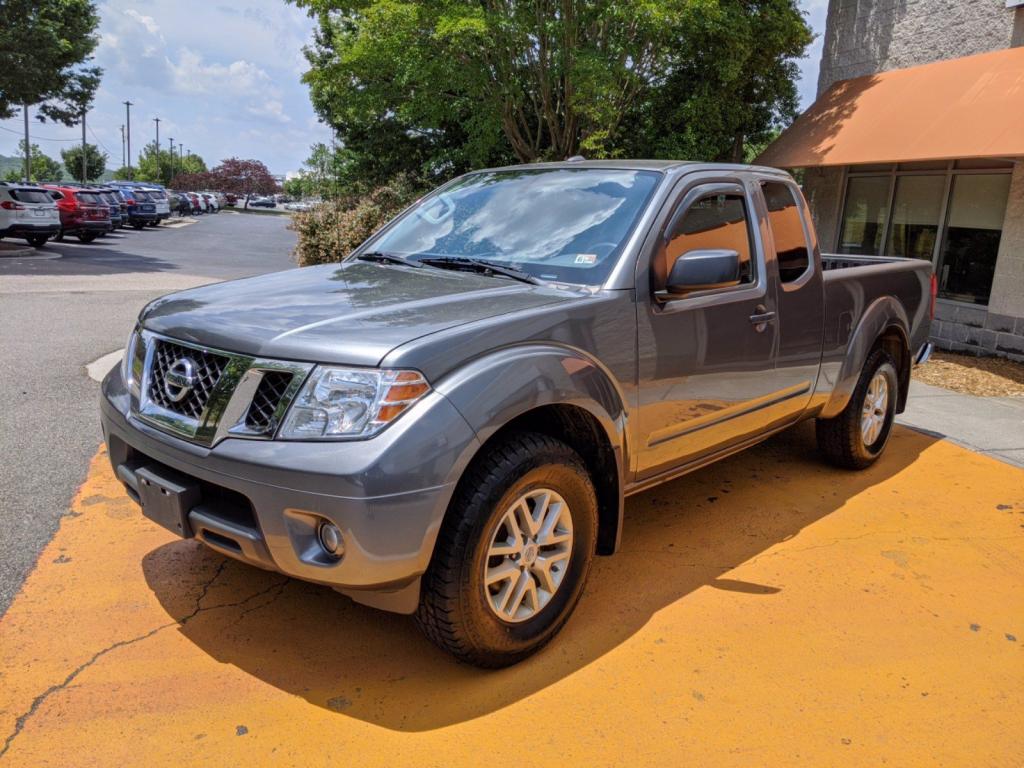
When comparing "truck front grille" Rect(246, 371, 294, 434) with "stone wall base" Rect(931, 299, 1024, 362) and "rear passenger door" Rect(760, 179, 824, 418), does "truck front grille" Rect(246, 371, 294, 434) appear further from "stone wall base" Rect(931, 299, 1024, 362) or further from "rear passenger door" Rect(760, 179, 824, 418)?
"stone wall base" Rect(931, 299, 1024, 362)

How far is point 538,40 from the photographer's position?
1380 centimetres

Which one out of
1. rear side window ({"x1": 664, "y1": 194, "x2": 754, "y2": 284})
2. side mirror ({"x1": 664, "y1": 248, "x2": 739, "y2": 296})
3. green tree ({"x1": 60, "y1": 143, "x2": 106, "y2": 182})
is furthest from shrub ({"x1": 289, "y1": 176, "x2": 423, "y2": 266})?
green tree ({"x1": 60, "y1": 143, "x2": 106, "y2": 182})

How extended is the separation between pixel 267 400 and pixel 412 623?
3.91 feet

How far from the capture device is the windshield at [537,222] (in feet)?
11.5

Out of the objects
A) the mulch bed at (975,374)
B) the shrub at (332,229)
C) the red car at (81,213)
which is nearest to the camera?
the mulch bed at (975,374)

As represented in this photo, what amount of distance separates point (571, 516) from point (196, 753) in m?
1.47

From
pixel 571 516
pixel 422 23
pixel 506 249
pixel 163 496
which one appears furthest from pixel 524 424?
pixel 422 23

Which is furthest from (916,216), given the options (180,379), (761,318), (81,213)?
(81,213)

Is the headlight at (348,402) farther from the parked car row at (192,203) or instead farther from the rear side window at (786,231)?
the parked car row at (192,203)

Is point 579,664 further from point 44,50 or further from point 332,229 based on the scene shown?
point 44,50

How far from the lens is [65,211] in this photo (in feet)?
82.1

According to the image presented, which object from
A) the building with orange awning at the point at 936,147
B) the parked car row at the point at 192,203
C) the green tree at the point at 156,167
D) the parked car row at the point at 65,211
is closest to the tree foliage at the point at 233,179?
the green tree at the point at 156,167

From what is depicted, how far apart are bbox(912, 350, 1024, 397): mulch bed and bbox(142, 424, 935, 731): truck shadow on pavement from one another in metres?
4.84

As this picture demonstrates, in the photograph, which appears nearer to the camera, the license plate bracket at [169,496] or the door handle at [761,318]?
the license plate bracket at [169,496]
